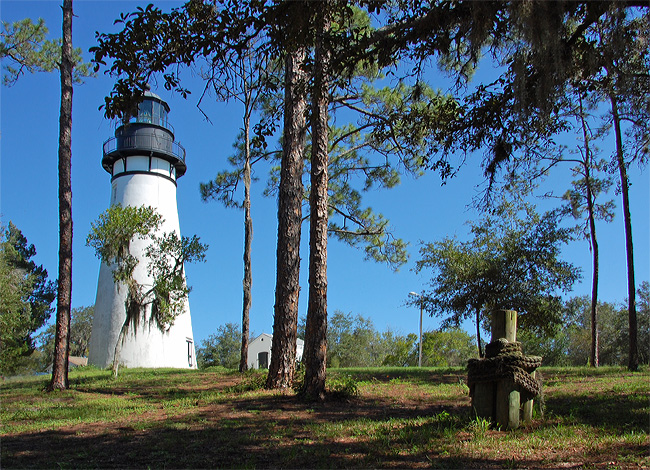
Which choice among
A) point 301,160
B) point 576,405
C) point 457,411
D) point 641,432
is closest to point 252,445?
point 457,411

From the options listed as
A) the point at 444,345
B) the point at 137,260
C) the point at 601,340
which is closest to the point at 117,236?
the point at 137,260

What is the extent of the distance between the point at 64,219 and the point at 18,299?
14.2m

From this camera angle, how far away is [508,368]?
15.6 ft

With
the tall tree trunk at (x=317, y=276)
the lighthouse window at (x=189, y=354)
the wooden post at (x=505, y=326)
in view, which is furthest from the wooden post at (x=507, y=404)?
the lighthouse window at (x=189, y=354)

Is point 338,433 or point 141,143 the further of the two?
point 141,143

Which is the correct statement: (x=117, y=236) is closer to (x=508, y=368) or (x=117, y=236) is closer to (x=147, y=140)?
(x=147, y=140)

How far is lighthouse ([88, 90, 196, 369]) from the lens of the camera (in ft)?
72.9

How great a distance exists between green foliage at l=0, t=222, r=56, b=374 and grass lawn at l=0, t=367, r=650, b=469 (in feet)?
53.8

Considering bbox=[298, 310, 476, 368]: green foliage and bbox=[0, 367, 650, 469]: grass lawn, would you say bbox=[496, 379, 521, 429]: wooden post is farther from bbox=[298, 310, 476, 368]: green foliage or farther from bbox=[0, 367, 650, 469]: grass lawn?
bbox=[298, 310, 476, 368]: green foliage

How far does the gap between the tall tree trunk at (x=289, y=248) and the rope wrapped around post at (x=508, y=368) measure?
15.2 feet

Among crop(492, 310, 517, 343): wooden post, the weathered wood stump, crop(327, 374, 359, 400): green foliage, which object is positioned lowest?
crop(327, 374, 359, 400): green foliage

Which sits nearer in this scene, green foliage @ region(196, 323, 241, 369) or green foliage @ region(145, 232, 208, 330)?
green foliage @ region(145, 232, 208, 330)

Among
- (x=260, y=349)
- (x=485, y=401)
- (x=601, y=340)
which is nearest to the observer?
(x=485, y=401)

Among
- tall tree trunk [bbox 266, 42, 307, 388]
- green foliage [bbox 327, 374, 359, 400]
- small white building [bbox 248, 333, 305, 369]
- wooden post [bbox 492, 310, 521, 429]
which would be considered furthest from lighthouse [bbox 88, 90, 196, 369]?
small white building [bbox 248, 333, 305, 369]
